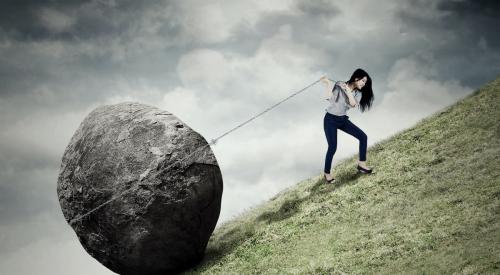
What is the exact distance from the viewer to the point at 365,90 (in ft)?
39.3

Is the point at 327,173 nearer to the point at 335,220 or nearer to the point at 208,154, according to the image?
the point at 335,220

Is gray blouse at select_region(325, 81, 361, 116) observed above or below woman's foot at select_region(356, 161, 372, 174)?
above

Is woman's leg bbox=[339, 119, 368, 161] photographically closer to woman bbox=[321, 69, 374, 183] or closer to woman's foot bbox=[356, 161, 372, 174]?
woman bbox=[321, 69, 374, 183]

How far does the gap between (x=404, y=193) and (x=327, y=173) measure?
106 inches

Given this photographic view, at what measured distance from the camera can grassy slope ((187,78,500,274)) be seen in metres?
7.87

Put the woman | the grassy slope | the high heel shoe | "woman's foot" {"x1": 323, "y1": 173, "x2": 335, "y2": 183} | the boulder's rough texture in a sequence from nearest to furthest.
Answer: the grassy slope, the boulder's rough texture, the woman, the high heel shoe, "woman's foot" {"x1": 323, "y1": 173, "x2": 335, "y2": 183}

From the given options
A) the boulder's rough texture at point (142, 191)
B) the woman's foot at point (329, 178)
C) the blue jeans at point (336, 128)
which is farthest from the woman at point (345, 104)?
the boulder's rough texture at point (142, 191)

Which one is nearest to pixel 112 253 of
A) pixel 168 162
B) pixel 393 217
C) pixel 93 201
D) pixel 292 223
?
pixel 93 201

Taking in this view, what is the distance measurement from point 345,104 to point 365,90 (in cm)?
85

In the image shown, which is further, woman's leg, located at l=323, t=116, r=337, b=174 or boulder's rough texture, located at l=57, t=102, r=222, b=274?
woman's leg, located at l=323, t=116, r=337, b=174

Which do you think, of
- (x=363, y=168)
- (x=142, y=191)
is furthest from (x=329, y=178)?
(x=142, y=191)

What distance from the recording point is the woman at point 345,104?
37.8 feet

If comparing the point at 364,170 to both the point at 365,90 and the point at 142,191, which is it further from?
the point at 142,191

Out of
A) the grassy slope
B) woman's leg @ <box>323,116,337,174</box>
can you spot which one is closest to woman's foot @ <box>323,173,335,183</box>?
the grassy slope
